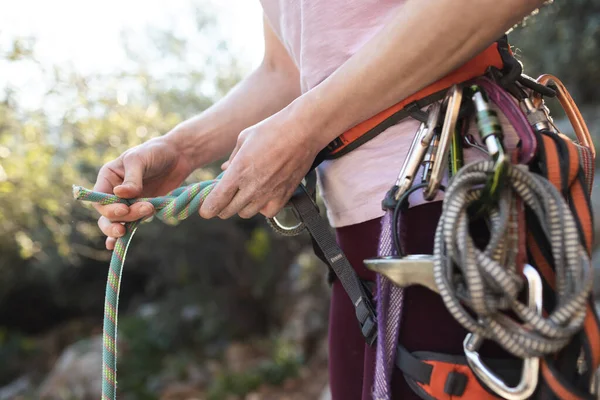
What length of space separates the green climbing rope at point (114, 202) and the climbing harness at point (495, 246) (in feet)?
0.99

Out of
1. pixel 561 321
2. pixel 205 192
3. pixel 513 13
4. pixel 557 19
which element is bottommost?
pixel 557 19

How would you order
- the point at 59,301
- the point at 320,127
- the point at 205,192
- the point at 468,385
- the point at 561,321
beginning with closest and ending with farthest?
the point at 561,321
the point at 468,385
the point at 320,127
the point at 205,192
the point at 59,301

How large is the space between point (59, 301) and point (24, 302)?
96 cm

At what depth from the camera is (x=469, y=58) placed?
2.68 ft

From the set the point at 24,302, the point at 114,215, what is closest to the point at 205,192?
the point at 114,215

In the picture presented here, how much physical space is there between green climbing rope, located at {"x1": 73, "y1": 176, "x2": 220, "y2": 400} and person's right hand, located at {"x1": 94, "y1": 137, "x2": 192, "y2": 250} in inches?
0.8

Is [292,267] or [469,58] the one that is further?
[292,267]

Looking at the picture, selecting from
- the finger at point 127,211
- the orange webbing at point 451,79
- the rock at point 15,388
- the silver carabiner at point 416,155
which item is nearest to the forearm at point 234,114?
the finger at point 127,211

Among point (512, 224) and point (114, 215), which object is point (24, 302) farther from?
point (512, 224)

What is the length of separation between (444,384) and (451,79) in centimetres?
49

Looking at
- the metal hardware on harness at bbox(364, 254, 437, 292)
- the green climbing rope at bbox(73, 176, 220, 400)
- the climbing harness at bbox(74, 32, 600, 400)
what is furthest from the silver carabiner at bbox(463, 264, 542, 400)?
the green climbing rope at bbox(73, 176, 220, 400)

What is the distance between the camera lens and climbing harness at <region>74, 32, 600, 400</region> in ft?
2.16

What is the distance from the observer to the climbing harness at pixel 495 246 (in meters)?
0.66

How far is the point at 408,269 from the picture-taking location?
770 millimetres
